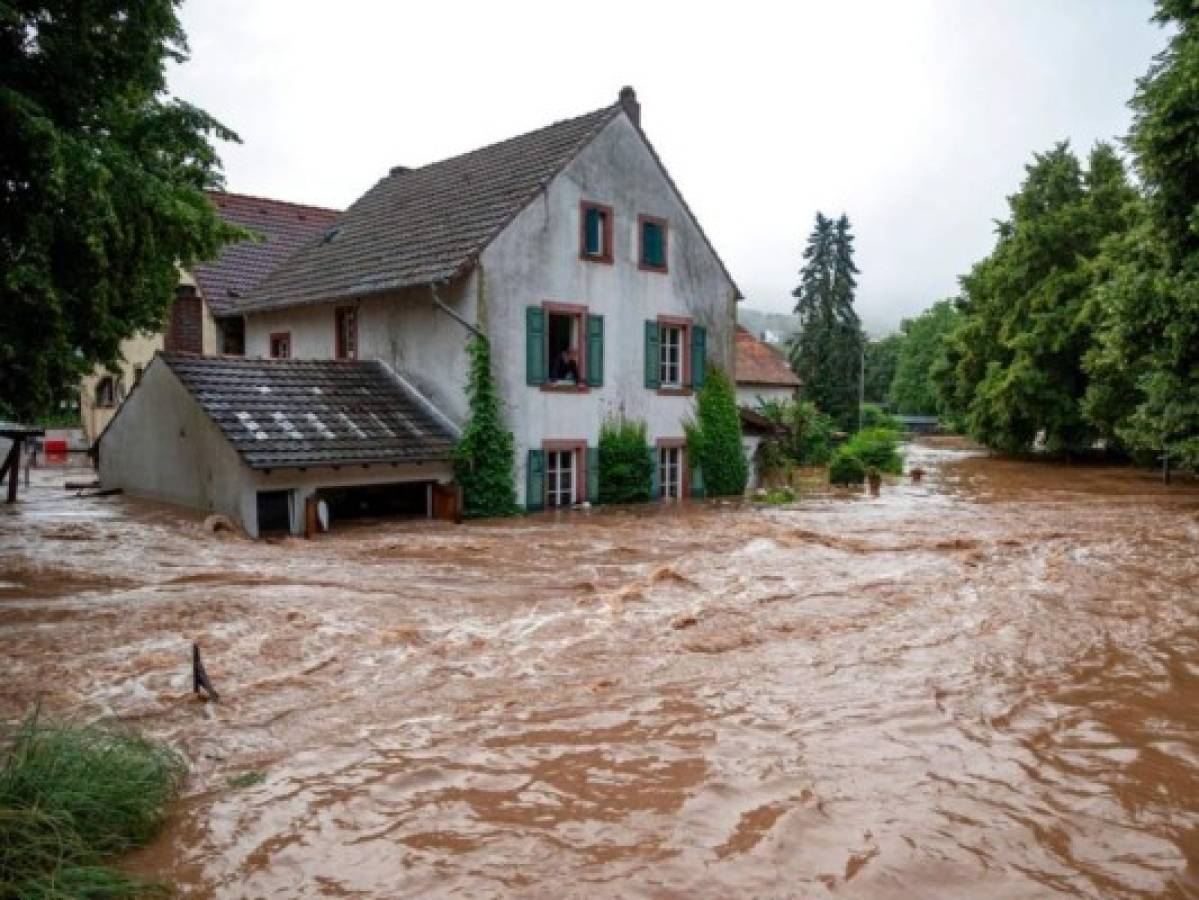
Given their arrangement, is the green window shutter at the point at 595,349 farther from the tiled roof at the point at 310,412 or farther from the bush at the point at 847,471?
the bush at the point at 847,471

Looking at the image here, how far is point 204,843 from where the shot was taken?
18.4 feet

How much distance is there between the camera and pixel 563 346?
23469 mm

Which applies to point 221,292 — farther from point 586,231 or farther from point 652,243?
point 652,243

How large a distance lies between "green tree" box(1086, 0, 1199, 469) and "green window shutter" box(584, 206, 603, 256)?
1112 centimetres

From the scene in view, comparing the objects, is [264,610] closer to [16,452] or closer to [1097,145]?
[16,452]

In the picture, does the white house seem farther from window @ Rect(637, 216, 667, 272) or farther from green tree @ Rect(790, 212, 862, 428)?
green tree @ Rect(790, 212, 862, 428)

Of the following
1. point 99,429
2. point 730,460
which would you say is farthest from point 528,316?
point 99,429

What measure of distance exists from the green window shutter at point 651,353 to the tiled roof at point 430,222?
14.7ft

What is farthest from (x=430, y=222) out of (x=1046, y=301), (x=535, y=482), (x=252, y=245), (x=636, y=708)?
(x=1046, y=301)

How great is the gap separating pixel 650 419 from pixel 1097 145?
2914 centimetres

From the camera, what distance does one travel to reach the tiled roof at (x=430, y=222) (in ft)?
68.0

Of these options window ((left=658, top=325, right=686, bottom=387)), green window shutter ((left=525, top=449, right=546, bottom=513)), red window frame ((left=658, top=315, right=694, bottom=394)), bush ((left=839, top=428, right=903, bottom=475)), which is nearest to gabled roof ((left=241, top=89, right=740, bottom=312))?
red window frame ((left=658, top=315, right=694, bottom=394))

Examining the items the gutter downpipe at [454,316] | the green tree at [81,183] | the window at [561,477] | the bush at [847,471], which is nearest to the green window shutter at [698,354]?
the window at [561,477]

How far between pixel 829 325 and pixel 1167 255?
42.7 meters
